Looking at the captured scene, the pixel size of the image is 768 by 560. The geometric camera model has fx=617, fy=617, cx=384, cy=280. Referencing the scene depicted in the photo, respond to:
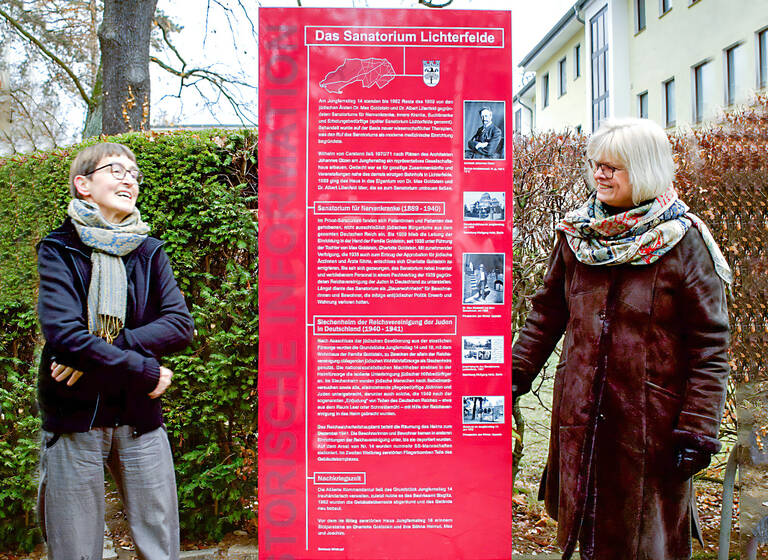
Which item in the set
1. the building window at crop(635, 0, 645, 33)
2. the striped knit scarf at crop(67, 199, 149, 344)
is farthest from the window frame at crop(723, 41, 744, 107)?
the striped knit scarf at crop(67, 199, 149, 344)

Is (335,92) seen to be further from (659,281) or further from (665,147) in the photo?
(659,281)

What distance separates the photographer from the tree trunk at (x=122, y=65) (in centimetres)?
685

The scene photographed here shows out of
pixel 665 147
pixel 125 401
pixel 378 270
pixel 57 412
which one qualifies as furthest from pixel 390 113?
pixel 57 412

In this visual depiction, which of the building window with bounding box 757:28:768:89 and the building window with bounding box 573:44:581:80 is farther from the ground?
the building window with bounding box 573:44:581:80

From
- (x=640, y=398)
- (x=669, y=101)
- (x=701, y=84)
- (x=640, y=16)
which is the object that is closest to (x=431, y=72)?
(x=640, y=398)

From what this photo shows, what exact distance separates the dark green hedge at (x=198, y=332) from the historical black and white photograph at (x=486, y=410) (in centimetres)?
A: 153

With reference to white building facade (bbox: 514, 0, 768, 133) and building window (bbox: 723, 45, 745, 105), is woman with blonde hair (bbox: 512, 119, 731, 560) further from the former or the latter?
building window (bbox: 723, 45, 745, 105)

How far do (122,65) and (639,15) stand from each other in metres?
17.7

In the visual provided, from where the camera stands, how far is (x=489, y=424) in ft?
8.61

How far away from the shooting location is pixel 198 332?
3.66 meters

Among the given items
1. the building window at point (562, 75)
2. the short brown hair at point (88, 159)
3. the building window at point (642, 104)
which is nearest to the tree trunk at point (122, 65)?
the short brown hair at point (88, 159)

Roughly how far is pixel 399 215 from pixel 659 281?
1.05 m

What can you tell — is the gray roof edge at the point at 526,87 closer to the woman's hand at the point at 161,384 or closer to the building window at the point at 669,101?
the building window at the point at 669,101

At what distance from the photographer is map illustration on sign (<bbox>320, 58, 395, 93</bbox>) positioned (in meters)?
2.57
